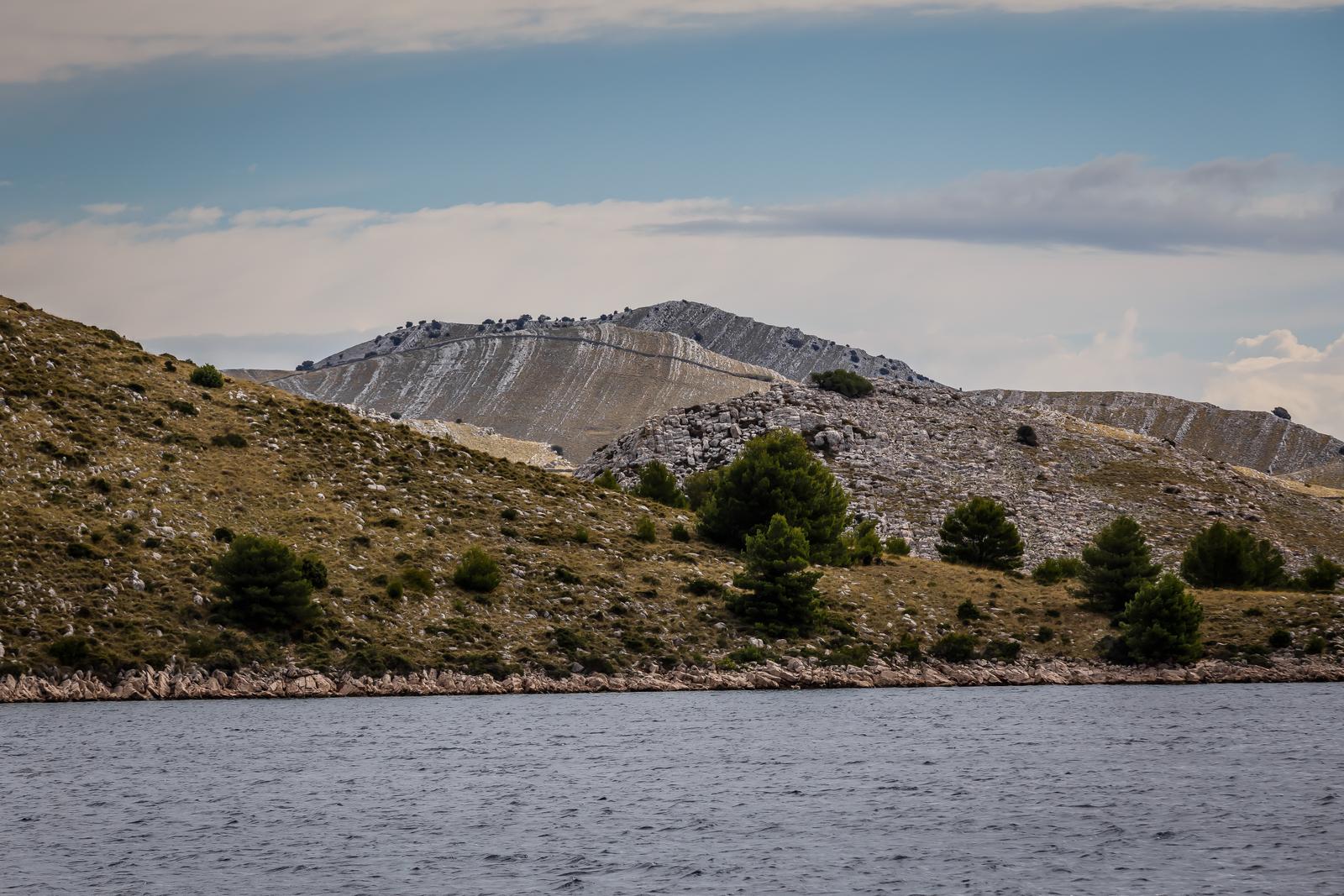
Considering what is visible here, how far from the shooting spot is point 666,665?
3738 inches

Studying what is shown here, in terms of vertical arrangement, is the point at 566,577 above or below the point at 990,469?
below

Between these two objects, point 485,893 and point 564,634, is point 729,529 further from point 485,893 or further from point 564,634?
point 485,893

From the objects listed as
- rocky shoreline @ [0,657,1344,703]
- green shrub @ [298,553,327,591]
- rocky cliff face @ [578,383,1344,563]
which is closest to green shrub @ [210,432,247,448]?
green shrub @ [298,553,327,591]

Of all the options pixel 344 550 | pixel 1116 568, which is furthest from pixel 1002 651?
pixel 344 550

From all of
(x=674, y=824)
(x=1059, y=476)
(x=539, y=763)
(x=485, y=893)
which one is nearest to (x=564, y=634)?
(x=539, y=763)

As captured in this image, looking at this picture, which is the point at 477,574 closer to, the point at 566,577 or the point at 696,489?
the point at 566,577

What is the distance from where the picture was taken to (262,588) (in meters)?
86.4

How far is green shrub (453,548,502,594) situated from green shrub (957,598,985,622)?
34986 mm

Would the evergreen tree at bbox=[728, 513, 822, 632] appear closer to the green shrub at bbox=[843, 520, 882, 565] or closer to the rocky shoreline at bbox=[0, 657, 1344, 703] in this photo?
the rocky shoreline at bbox=[0, 657, 1344, 703]

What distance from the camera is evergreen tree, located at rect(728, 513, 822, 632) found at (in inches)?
4001

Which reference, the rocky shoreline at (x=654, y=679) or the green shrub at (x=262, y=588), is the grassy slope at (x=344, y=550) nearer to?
the rocky shoreline at (x=654, y=679)

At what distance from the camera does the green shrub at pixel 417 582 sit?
96250 mm

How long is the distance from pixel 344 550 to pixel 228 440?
16081 mm

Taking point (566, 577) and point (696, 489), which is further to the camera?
point (696, 489)
